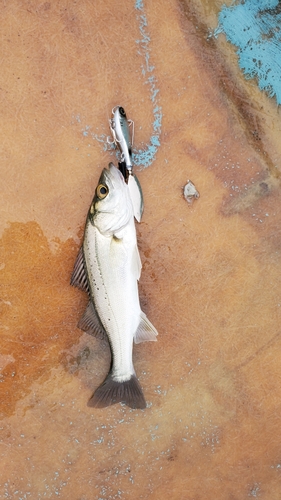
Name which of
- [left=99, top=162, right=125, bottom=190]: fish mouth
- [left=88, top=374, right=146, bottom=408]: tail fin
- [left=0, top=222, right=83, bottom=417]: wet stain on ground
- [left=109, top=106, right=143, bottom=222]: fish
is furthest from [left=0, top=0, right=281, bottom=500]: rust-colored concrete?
[left=99, top=162, right=125, bottom=190]: fish mouth

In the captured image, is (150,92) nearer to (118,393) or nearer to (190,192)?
(190,192)

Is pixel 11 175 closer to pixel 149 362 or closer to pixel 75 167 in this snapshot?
pixel 75 167

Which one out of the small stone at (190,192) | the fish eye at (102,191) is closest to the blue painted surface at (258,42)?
the small stone at (190,192)

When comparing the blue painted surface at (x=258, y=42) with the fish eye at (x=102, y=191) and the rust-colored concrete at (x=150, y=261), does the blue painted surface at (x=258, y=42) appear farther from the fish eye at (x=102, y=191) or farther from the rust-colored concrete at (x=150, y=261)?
the fish eye at (x=102, y=191)

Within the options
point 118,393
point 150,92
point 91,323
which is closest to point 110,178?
point 150,92

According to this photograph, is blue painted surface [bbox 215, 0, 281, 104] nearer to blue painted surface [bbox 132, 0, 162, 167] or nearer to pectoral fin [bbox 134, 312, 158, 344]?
blue painted surface [bbox 132, 0, 162, 167]

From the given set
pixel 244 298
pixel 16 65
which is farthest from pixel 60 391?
pixel 16 65
